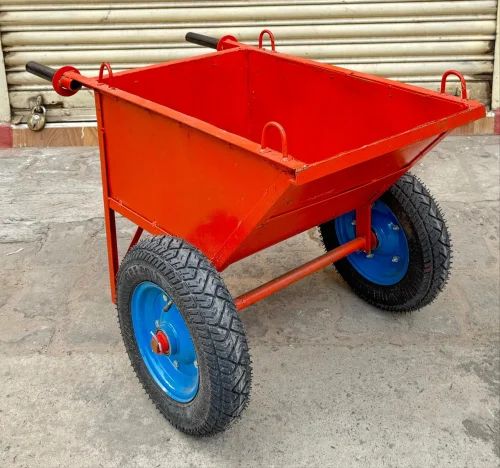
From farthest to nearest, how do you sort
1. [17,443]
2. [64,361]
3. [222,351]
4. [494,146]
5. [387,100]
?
[494,146]
[64,361]
[387,100]
[17,443]
[222,351]

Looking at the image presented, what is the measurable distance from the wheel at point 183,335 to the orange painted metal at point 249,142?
18 cm

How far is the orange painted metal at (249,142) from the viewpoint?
2193 millimetres

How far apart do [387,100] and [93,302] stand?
1718mm

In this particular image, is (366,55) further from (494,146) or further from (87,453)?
(87,453)

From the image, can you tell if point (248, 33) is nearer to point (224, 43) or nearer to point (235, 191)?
point (224, 43)

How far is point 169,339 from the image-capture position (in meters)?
2.56

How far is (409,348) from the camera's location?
10.2ft

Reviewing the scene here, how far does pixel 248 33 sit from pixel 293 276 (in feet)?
9.66

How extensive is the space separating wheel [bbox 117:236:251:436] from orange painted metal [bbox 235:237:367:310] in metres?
0.30

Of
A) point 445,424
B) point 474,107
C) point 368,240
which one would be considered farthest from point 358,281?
point 474,107

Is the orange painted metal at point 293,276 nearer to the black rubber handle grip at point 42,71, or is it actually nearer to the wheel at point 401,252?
the wheel at point 401,252

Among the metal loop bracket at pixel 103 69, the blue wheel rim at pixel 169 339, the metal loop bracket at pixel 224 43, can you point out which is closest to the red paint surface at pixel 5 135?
the metal loop bracket at pixel 224 43

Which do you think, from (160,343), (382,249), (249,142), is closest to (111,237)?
(160,343)

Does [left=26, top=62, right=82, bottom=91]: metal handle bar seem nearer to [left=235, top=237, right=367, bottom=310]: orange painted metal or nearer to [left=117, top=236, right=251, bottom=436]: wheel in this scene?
[left=117, top=236, right=251, bottom=436]: wheel
